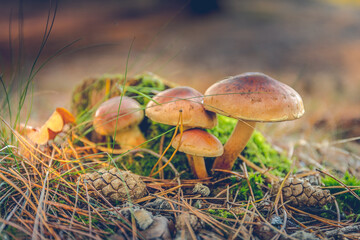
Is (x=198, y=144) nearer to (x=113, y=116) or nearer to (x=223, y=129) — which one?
(x=113, y=116)

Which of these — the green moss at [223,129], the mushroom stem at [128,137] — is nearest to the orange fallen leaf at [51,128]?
the mushroom stem at [128,137]

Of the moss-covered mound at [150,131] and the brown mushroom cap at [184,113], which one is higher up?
the brown mushroom cap at [184,113]

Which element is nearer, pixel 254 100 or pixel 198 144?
pixel 254 100

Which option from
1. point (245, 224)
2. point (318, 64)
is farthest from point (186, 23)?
point (245, 224)

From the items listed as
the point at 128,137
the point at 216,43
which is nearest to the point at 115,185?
the point at 128,137

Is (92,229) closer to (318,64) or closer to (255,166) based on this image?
(255,166)

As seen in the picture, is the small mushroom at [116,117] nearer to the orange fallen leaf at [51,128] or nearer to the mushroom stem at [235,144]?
the orange fallen leaf at [51,128]

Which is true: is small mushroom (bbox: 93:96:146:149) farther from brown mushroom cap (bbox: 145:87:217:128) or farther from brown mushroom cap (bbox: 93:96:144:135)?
brown mushroom cap (bbox: 145:87:217:128)
